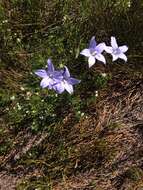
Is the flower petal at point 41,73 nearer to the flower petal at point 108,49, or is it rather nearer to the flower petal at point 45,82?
the flower petal at point 45,82

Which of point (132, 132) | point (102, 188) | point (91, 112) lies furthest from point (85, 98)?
point (102, 188)

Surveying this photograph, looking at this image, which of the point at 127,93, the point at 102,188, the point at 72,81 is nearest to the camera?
the point at 72,81

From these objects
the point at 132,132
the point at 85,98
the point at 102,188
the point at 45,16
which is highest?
the point at 45,16

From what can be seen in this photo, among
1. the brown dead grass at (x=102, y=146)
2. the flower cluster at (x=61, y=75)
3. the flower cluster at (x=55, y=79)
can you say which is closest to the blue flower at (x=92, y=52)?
the flower cluster at (x=61, y=75)

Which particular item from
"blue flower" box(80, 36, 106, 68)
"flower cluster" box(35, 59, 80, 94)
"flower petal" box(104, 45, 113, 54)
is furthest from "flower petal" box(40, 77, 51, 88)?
"flower petal" box(104, 45, 113, 54)

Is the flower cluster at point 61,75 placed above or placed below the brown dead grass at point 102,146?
above

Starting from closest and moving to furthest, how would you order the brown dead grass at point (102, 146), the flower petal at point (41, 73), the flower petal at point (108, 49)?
1. the flower petal at point (41, 73)
2. the flower petal at point (108, 49)
3. the brown dead grass at point (102, 146)

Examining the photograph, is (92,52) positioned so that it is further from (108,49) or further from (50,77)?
(50,77)

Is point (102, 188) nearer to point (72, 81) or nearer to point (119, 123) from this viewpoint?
point (119, 123)

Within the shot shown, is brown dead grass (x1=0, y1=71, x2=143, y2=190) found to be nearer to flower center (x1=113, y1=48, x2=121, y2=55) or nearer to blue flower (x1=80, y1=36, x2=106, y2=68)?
flower center (x1=113, y1=48, x2=121, y2=55)

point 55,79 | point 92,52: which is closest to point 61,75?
point 55,79

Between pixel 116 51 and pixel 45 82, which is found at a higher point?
pixel 116 51
